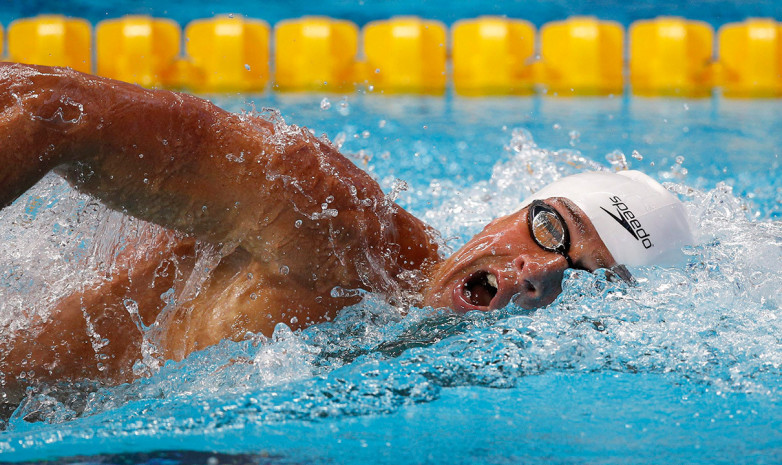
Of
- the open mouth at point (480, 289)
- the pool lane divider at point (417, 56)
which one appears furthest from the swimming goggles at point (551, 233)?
the pool lane divider at point (417, 56)

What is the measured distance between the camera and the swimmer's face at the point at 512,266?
1.76 m

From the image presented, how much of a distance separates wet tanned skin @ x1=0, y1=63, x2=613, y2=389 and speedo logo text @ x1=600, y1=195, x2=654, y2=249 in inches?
3.1

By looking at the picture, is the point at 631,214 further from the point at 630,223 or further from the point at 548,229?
the point at 548,229

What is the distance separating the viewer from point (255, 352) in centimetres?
159

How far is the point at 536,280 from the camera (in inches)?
69.1

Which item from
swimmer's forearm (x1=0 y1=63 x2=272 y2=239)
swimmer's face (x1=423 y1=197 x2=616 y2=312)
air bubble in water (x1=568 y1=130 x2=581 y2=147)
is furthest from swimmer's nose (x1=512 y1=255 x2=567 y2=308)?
air bubble in water (x1=568 y1=130 x2=581 y2=147)

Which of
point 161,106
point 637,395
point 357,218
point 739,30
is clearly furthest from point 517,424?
point 739,30

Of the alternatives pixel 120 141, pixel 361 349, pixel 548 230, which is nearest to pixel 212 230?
pixel 120 141

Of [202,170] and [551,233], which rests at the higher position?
[202,170]

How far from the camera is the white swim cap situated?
1875 mm

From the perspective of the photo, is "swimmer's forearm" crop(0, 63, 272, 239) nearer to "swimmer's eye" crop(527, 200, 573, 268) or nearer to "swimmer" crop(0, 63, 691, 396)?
"swimmer" crop(0, 63, 691, 396)

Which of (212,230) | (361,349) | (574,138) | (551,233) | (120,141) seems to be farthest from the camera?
(574,138)

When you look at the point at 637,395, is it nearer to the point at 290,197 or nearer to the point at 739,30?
Answer: the point at 290,197

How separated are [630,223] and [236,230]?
887mm
